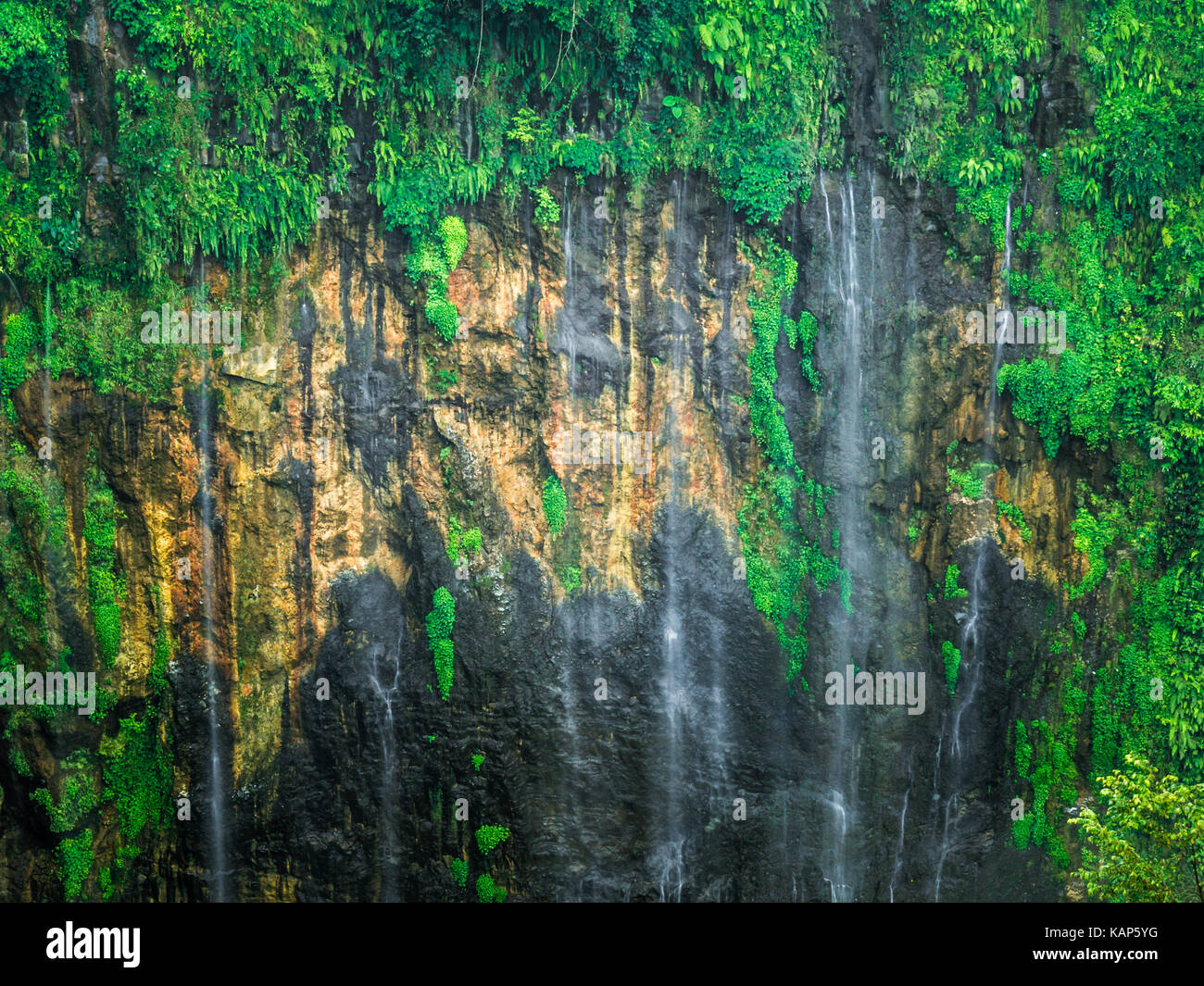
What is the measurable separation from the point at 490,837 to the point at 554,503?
4.69 m

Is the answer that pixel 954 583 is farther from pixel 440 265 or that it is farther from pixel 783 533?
pixel 440 265

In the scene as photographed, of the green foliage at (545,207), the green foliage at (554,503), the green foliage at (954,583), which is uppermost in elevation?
the green foliage at (545,207)

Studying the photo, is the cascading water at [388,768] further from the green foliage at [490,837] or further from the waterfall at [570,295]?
the waterfall at [570,295]

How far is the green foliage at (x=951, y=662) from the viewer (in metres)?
16.0

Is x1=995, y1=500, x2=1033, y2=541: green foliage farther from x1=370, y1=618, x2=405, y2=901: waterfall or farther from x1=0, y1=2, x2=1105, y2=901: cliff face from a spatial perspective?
x1=370, y1=618, x2=405, y2=901: waterfall

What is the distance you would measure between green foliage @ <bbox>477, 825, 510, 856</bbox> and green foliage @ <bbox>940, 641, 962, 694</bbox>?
6643mm

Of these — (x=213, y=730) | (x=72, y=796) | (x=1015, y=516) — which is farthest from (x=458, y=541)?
(x=1015, y=516)

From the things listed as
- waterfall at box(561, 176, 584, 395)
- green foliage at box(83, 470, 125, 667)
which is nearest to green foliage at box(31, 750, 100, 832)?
green foliage at box(83, 470, 125, 667)

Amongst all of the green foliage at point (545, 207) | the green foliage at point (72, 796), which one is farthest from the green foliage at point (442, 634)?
the green foliage at point (545, 207)

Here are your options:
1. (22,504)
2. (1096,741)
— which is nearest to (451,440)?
(22,504)

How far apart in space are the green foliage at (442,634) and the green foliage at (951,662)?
7002mm

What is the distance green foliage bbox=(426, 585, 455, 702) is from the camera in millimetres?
15297

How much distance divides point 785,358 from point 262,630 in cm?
812

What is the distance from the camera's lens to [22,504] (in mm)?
14102
